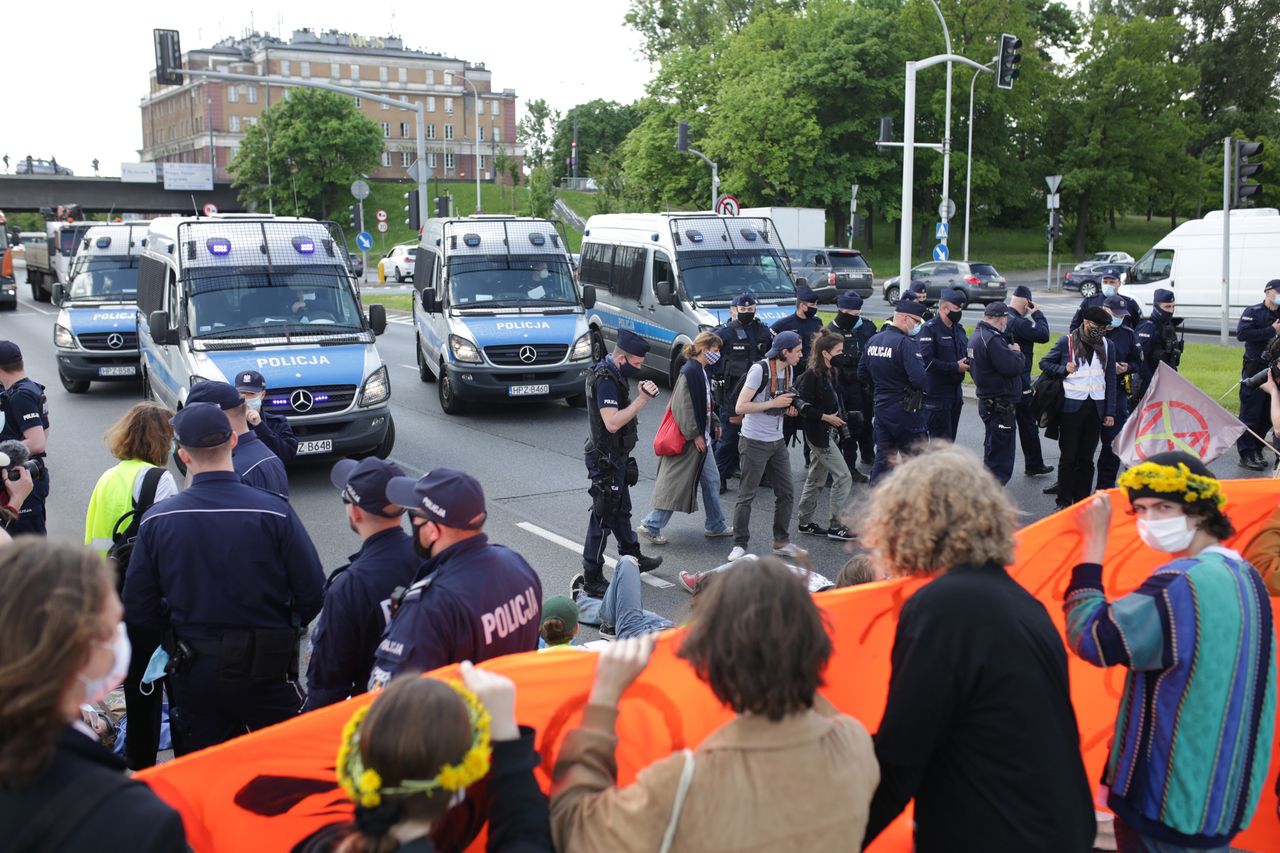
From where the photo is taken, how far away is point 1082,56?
58500 mm

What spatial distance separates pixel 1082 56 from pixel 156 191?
190 feet

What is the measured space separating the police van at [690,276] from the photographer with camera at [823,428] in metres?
6.18

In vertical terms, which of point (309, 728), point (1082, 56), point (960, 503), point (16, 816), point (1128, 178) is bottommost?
point (309, 728)

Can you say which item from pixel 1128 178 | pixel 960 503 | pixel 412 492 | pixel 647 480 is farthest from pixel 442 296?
pixel 1128 178

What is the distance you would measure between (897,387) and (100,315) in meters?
14.3

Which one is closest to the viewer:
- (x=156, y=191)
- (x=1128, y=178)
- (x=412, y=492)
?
(x=412, y=492)

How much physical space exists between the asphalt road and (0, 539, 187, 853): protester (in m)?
5.09

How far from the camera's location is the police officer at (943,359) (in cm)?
1043

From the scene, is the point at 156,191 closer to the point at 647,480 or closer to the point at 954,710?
the point at 647,480

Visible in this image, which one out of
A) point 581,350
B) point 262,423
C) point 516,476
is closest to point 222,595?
point 262,423

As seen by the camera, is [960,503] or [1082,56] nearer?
[960,503]

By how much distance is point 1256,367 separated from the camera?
12.5m

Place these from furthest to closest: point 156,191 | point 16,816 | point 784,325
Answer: point 156,191
point 784,325
point 16,816

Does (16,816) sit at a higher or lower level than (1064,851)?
higher
